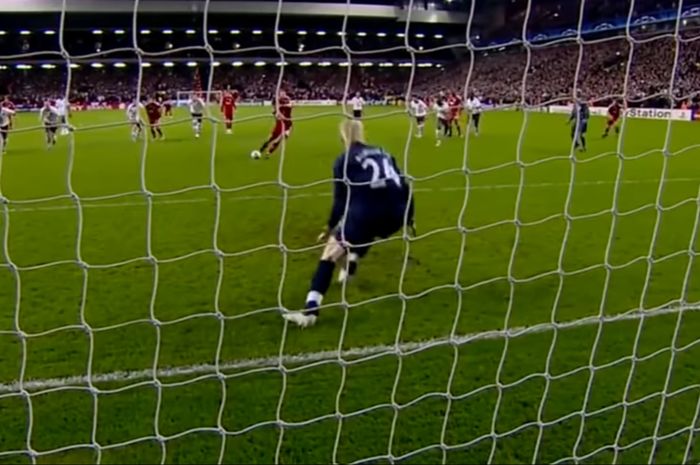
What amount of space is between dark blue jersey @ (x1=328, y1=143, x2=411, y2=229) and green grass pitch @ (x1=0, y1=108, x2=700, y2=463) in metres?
0.58

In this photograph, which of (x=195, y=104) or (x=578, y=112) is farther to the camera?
(x=195, y=104)

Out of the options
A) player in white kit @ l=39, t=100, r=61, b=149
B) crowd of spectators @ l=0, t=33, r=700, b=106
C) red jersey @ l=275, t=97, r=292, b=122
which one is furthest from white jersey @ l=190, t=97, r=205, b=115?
crowd of spectators @ l=0, t=33, r=700, b=106

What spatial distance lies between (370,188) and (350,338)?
43.6 inches

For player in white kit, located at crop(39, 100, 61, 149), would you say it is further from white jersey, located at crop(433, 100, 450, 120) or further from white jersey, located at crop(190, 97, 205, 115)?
white jersey, located at crop(433, 100, 450, 120)

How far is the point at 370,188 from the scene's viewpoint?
514cm

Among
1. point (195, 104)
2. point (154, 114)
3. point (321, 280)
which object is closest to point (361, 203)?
point (321, 280)

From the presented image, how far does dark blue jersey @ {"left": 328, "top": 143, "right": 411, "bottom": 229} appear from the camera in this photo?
5.00 meters

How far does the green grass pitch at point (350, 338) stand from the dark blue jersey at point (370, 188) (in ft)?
1.92

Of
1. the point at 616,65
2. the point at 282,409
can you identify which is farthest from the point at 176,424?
the point at 616,65

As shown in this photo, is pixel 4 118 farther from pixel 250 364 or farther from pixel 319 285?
pixel 250 364

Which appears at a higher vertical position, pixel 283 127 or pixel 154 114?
pixel 283 127

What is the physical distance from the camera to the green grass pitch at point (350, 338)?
10.9 feet

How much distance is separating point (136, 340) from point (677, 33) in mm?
3389

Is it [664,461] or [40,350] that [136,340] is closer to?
[40,350]
